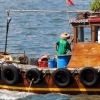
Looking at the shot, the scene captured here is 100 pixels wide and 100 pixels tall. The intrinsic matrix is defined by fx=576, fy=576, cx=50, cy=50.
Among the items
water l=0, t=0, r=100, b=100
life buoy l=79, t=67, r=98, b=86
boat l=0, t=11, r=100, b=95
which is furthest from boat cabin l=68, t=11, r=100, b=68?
water l=0, t=0, r=100, b=100

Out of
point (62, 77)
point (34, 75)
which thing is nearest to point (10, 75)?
point (34, 75)

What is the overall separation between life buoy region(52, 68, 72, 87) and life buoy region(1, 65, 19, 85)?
1.34 m

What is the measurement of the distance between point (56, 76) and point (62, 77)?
0.23 m

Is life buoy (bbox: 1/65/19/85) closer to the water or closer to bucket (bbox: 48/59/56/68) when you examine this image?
the water

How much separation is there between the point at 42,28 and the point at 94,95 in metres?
21.7

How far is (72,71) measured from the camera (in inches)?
757

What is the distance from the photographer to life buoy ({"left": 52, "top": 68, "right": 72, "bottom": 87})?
63.0 ft

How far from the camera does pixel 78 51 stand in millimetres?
19500

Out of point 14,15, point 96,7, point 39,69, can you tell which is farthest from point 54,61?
point 14,15

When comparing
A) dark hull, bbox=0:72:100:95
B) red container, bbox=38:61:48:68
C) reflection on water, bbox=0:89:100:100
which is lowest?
reflection on water, bbox=0:89:100:100

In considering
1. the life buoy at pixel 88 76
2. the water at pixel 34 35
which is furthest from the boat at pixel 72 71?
the water at pixel 34 35

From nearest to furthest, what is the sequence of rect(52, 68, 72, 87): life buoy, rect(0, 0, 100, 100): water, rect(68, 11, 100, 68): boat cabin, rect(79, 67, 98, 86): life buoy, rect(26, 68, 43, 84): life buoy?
rect(79, 67, 98, 86): life buoy < rect(52, 68, 72, 87): life buoy < rect(68, 11, 100, 68): boat cabin < rect(26, 68, 43, 84): life buoy < rect(0, 0, 100, 100): water

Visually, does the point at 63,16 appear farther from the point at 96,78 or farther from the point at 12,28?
the point at 96,78

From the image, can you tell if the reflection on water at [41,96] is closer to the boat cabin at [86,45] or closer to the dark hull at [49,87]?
the dark hull at [49,87]
